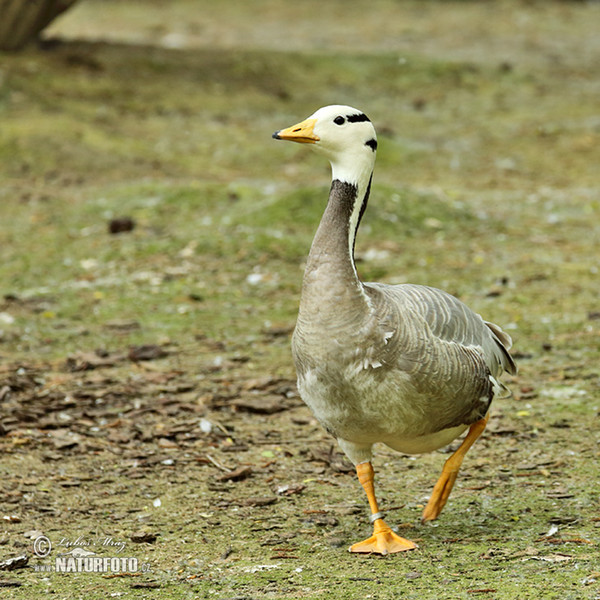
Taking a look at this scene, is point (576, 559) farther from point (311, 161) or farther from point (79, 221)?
point (311, 161)

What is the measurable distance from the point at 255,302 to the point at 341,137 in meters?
4.73

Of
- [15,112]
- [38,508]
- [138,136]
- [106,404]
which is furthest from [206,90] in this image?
[38,508]

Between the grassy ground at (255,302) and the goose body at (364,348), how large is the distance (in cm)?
63

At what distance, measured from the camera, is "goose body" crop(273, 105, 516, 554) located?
4555 mm

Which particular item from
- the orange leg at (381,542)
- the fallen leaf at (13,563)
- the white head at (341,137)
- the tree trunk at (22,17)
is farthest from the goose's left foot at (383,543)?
the tree trunk at (22,17)

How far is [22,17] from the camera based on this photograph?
1614 centimetres

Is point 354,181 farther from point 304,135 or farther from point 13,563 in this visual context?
point 13,563

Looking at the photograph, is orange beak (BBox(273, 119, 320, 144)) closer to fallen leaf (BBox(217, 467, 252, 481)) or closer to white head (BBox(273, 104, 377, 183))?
white head (BBox(273, 104, 377, 183))

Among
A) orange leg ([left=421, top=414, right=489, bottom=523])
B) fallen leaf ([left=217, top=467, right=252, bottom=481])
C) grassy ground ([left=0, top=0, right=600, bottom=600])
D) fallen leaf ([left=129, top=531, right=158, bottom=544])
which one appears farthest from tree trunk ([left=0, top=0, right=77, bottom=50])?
orange leg ([left=421, top=414, right=489, bottom=523])

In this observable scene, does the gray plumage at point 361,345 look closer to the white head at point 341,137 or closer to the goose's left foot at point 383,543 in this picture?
the white head at point 341,137

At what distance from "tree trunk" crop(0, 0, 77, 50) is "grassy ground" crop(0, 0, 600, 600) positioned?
0.46m

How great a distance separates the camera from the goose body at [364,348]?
179 inches

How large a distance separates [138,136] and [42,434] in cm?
901

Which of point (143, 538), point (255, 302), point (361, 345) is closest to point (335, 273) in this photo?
point (361, 345)
